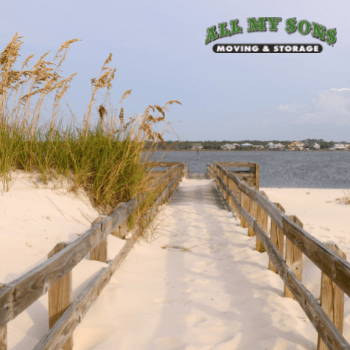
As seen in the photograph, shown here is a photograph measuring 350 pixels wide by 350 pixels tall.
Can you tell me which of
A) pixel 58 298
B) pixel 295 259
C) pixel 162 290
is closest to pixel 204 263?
pixel 162 290

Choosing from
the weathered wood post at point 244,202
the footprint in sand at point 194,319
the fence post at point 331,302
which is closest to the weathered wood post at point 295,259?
the fence post at point 331,302

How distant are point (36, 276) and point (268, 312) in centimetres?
222

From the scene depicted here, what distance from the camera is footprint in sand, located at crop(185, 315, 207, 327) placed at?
113 inches

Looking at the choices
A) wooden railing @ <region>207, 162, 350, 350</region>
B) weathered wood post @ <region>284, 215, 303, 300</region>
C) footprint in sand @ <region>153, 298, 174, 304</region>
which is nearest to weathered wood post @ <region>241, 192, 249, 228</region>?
wooden railing @ <region>207, 162, 350, 350</region>

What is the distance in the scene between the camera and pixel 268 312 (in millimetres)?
3062

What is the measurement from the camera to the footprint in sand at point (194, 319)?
2.88 meters

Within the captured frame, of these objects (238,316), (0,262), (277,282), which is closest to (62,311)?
(0,262)

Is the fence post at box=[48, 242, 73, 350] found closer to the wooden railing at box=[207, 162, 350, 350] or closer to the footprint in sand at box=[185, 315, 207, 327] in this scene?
the footprint in sand at box=[185, 315, 207, 327]

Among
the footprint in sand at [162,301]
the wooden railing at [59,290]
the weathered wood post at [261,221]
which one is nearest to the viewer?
the wooden railing at [59,290]

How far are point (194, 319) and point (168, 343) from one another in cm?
45

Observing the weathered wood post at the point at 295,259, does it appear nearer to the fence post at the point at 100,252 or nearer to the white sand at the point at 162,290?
the white sand at the point at 162,290

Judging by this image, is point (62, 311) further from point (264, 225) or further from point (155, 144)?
point (155, 144)

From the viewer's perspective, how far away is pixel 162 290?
3.55m

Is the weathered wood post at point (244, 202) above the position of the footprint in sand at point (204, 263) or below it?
above
